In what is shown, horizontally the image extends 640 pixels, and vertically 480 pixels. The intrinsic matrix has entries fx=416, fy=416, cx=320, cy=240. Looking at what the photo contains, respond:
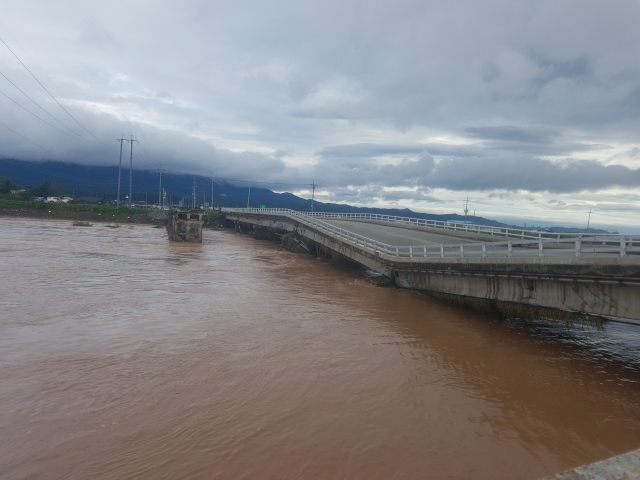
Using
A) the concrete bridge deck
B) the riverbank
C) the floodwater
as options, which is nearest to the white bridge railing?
the concrete bridge deck

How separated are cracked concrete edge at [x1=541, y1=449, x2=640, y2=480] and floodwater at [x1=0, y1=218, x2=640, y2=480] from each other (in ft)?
7.19

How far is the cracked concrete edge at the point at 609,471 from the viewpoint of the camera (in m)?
4.30

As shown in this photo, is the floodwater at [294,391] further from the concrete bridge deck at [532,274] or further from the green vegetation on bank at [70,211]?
the green vegetation on bank at [70,211]

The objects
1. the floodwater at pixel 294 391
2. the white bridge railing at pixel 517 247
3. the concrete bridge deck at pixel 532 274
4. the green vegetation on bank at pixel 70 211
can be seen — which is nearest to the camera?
the floodwater at pixel 294 391

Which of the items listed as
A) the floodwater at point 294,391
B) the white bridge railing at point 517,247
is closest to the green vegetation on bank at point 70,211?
the white bridge railing at point 517,247

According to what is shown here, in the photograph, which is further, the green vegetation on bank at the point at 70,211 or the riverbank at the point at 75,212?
the green vegetation on bank at the point at 70,211

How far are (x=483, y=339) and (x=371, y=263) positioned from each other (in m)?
10.9

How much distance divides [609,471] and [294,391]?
587cm

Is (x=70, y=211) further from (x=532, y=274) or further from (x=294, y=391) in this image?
(x=532, y=274)

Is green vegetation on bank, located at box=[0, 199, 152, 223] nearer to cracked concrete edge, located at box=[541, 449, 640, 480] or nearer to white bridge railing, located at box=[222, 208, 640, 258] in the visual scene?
white bridge railing, located at box=[222, 208, 640, 258]

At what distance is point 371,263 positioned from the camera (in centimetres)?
2406

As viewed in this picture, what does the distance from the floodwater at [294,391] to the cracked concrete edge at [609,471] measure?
2190 mm

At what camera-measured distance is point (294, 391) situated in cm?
898

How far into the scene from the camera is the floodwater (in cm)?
655
